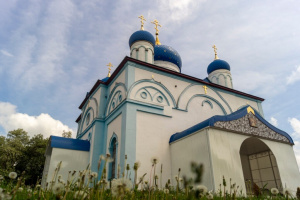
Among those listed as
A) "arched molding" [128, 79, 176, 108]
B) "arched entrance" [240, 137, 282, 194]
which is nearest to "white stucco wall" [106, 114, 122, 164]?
"arched molding" [128, 79, 176, 108]

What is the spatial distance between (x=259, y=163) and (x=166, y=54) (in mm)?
7483

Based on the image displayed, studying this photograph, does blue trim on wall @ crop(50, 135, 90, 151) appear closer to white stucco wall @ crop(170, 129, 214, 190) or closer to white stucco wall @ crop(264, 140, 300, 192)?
white stucco wall @ crop(170, 129, 214, 190)

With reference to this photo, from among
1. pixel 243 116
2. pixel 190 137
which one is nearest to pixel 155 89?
pixel 190 137

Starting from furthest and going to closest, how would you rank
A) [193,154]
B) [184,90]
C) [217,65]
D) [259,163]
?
[217,65] < [184,90] < [259,163] < [193,154]

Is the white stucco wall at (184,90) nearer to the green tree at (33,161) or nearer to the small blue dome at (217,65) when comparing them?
the small blue dome at (217,65)

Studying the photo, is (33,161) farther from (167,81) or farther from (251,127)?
(251,127)

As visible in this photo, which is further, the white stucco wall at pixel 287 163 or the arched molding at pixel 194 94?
the arched molding at pixel 194 94

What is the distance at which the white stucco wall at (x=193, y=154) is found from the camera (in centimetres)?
658

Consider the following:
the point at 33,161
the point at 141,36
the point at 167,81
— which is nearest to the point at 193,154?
the point at 167,81

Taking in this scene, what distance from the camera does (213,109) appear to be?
10977mm

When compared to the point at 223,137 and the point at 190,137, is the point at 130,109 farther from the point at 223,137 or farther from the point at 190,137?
the point at 223,137

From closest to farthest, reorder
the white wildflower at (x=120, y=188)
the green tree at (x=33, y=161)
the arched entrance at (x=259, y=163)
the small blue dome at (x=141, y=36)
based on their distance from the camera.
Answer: the white wildflower at (x=120, y=188) → the arched entrance at (x=259, y=163) → the small blue dome at (x=141, y=36) → the green tree at (x=33, y=161)

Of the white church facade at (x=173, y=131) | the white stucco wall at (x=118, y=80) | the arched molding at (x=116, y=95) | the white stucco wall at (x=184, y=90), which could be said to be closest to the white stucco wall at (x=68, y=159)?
the white church facade at (x=173, y=131)

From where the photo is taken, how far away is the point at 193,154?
24.0 feet
